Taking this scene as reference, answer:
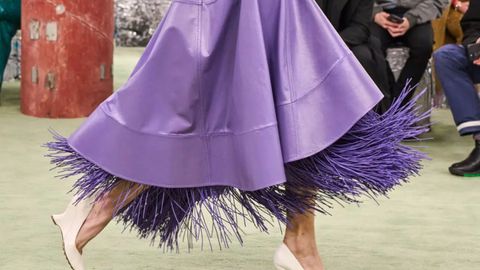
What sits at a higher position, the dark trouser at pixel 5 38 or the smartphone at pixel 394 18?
the smartphone at pixel 394 18

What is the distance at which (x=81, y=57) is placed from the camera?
16.4 ft

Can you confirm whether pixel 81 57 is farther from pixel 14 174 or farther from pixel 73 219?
pixel 73 219

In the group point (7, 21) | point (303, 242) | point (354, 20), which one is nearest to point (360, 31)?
point (354, 20)

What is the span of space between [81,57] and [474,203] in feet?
7.89

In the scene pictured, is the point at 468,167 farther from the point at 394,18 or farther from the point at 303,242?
the point at 303,242

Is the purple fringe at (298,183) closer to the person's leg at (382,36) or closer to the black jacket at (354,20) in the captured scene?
the black jacket at (354,20)

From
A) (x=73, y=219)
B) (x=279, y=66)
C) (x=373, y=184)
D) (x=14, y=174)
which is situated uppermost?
(x=279, y=66)

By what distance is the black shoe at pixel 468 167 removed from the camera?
3.84 metres

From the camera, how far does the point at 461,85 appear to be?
13.2 feet

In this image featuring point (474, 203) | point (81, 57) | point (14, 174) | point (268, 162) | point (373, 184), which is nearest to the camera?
point (268, 162)

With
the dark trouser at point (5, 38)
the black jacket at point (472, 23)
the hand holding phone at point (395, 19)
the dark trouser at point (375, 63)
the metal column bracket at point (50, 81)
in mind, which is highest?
the black jacket at point (472, 23)

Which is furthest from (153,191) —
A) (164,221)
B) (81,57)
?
(81,57)

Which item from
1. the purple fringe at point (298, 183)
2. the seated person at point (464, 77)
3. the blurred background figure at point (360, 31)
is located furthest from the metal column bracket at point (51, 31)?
the purple fringe at point (298, 183)

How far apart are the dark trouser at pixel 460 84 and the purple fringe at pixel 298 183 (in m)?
1.91
